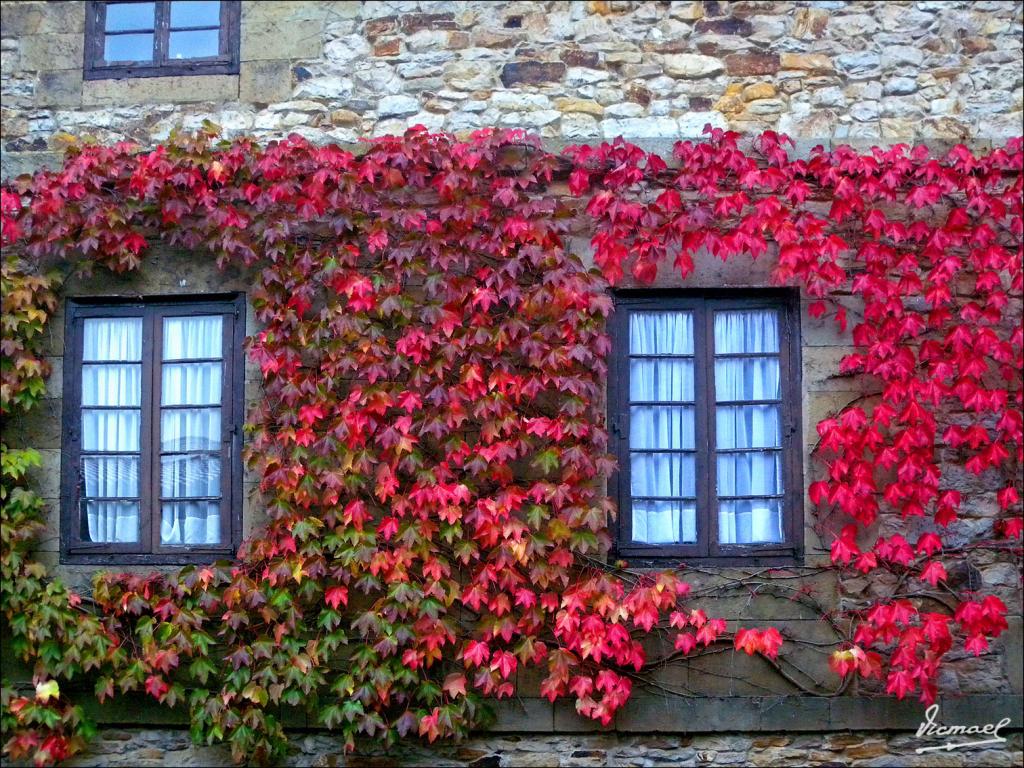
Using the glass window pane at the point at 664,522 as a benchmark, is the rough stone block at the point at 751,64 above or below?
above

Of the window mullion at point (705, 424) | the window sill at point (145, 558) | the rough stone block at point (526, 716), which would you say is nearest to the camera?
the rough stone block at point (526, 716)

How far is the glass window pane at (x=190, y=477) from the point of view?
5.38 meters

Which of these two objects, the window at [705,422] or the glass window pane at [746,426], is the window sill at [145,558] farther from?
the glass window pane at [746,426]

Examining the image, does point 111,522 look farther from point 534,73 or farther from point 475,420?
point 534,73

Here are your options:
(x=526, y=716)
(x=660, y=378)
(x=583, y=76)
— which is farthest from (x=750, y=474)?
(x=583, y=76)

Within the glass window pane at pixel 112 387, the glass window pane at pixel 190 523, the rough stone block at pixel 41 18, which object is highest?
the rough stone block at pixel 41 18

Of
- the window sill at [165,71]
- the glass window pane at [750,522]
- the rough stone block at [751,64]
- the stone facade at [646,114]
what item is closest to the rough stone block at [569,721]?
the stone facade at [646,114]

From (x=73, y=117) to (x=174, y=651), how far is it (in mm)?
2765

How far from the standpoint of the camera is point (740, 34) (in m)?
5.36

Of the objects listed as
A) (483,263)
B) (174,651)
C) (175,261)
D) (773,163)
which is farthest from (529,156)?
(174,651)

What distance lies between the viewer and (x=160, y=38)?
5633mm

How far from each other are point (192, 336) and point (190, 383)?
24 cm

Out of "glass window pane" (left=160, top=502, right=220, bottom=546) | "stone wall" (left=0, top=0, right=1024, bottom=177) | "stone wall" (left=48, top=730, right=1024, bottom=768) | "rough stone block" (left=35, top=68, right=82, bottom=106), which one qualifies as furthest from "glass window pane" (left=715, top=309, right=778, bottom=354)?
"rough stone block" (left=35, top=68, right=82, bottom=106)

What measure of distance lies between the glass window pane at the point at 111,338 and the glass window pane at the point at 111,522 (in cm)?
75
